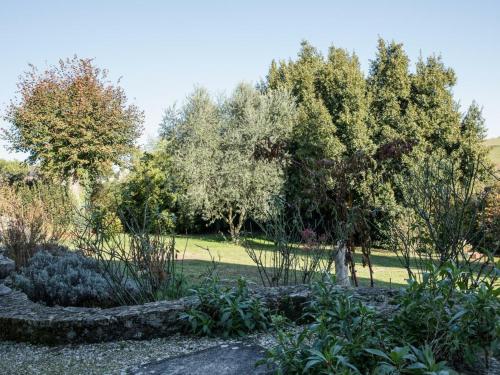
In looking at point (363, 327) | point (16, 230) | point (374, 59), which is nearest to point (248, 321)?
point (363, 327)

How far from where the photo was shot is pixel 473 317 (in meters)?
2.21

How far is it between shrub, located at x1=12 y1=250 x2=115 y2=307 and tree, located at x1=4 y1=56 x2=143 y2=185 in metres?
14.2

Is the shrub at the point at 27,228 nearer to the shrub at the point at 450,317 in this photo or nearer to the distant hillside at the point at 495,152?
the shrub at the point at 450,317

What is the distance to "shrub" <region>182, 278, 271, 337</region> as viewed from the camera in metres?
3.12

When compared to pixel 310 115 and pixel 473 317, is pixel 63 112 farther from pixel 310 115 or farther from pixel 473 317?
pixel 473 317

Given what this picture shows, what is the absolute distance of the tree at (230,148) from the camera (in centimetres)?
1711

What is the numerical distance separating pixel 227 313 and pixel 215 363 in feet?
1.42

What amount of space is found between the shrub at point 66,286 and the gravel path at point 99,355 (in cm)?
110

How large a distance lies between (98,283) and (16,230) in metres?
3.04

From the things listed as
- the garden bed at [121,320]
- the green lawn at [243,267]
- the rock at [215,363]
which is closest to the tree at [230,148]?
the green lawn at [243,267]

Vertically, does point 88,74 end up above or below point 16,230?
above

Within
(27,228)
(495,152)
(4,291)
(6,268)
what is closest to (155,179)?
(27,228)

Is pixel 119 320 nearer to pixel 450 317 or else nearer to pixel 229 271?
pixel 450 317

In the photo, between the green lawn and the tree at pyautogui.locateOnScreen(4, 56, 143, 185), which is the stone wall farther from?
the tree at pyautogui.locateOnScreen(4, 56, 143, 185)
